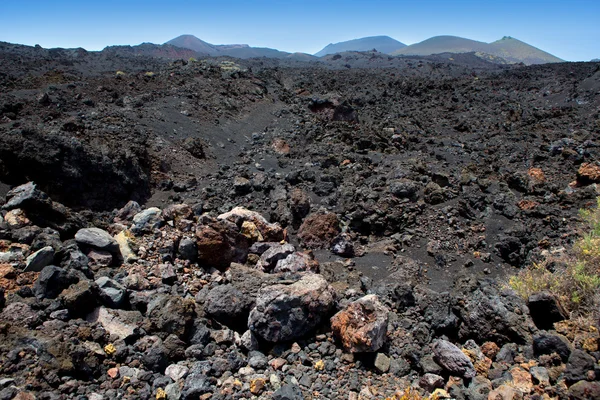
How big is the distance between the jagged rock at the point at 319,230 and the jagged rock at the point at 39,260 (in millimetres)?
3496

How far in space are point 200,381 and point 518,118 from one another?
14.2m

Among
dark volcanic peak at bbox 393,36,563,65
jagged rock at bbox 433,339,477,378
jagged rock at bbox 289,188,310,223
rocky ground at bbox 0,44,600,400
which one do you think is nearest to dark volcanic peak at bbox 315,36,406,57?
dark volcanic peak at bbox 393,36,563,65

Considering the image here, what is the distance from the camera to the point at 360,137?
34.0 feet

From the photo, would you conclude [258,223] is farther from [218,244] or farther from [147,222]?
[147,222]

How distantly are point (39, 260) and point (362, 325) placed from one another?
3.08 metres

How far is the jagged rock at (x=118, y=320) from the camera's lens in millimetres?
3150

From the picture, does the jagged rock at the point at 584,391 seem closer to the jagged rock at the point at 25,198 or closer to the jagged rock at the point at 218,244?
the jagged rock at the point at 218,244

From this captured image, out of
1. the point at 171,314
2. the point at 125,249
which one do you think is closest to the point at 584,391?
the point at 171,314

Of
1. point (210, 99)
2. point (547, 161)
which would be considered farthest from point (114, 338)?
point (210, 99)

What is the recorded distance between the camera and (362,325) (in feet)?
10.3

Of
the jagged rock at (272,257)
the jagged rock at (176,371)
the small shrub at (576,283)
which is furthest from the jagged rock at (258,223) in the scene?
the small shrub at (576,283)

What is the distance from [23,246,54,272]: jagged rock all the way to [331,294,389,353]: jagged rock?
9.22 ft

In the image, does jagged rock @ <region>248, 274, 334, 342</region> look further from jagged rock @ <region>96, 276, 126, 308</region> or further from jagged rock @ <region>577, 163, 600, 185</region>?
jagged rock @ <region>577, 163, 600, 185</region>

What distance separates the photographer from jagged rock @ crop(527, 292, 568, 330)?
3258mm
